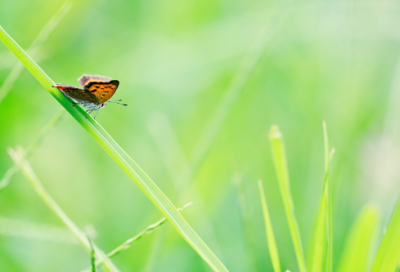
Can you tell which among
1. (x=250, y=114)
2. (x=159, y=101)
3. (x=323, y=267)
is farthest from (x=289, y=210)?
(x=159, y=101)

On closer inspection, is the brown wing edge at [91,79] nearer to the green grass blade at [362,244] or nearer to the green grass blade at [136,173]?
the green grass blade at [136,173]

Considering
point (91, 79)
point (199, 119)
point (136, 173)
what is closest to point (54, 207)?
point (136, 173)

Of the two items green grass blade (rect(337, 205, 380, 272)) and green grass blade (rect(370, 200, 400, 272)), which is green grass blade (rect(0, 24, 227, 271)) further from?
green grass blade (rect(337, 205, 380, 272))

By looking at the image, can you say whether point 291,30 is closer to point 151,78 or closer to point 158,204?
point 151,78

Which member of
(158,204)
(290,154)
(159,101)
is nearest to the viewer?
(158,204)

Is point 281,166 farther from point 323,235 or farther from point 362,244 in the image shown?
point 362,244

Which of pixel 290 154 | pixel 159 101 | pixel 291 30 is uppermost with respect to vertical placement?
pixel 159 101

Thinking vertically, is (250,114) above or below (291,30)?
below
